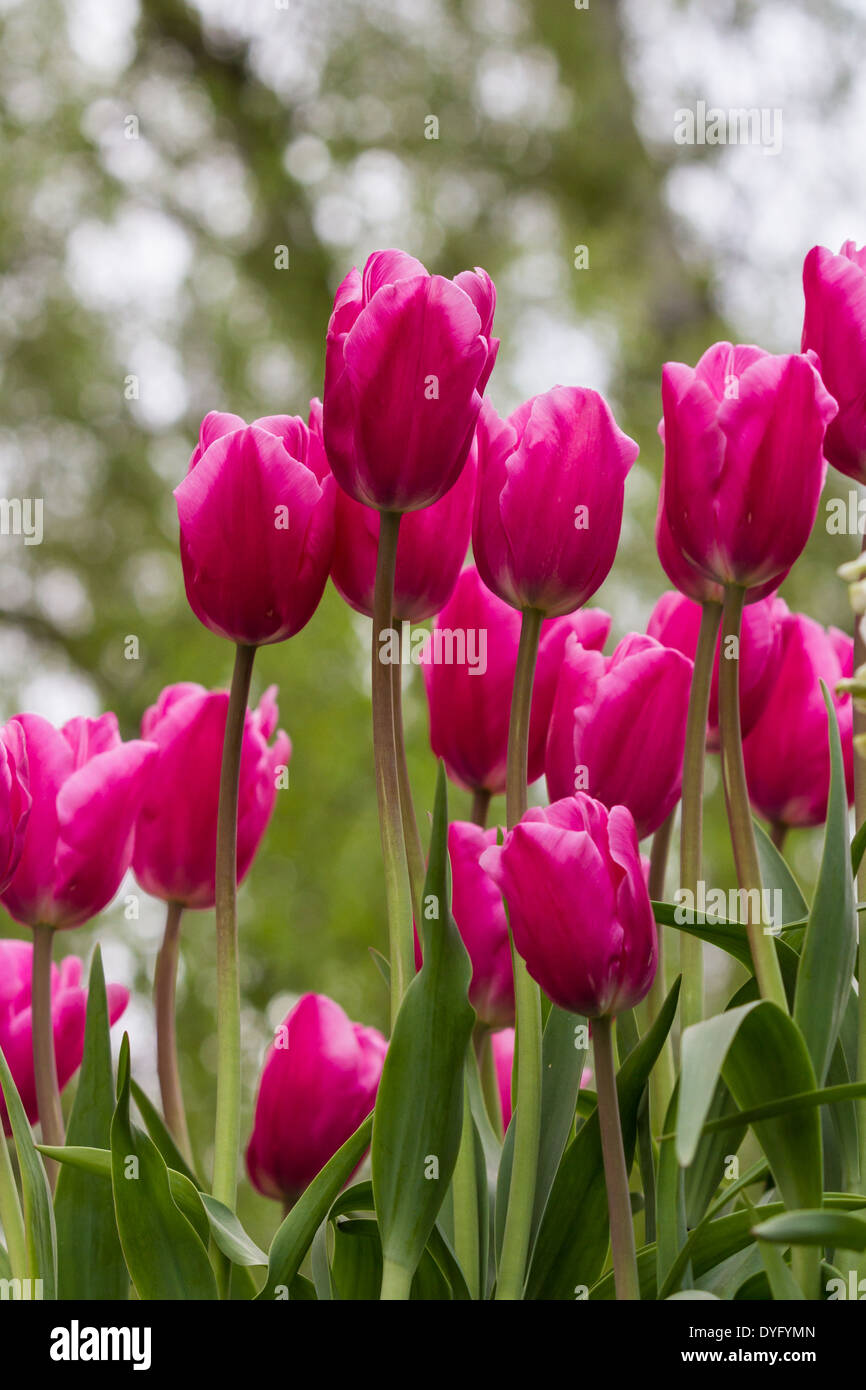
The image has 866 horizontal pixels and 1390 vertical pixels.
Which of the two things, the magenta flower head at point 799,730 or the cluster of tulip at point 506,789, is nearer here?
the cluster of tulip at point 506,789

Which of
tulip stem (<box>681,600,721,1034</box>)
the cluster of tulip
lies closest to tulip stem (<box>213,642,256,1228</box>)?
the cluster of tulip

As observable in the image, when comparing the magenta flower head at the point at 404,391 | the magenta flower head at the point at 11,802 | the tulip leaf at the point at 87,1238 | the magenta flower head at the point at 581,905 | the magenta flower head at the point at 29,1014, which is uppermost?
the magenta flower head at the point at 404,391

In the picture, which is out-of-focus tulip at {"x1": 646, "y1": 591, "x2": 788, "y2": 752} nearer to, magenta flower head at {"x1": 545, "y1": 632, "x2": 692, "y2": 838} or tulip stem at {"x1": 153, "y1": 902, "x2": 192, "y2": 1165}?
magenta flower head at {"x1": 545, "y1": 632, "x2": 692, "y2": 838}

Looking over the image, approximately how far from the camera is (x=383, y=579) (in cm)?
33

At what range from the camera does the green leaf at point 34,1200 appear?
33cm

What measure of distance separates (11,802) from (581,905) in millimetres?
140

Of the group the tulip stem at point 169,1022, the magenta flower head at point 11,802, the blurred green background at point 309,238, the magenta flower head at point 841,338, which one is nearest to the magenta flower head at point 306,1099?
the tulip stem at point 169,1022

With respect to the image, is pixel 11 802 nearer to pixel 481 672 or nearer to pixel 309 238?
pixel 481 672

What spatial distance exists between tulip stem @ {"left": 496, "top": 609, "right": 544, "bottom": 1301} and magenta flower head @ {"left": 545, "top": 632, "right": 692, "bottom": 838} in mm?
35

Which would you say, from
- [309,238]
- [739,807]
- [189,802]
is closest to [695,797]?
[739,807]

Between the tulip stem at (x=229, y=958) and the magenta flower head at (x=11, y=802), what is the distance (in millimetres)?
48

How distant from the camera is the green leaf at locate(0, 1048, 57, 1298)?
0.33 metres

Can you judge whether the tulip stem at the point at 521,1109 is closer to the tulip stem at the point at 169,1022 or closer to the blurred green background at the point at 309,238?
the tulip stem at the point at 169,1022
